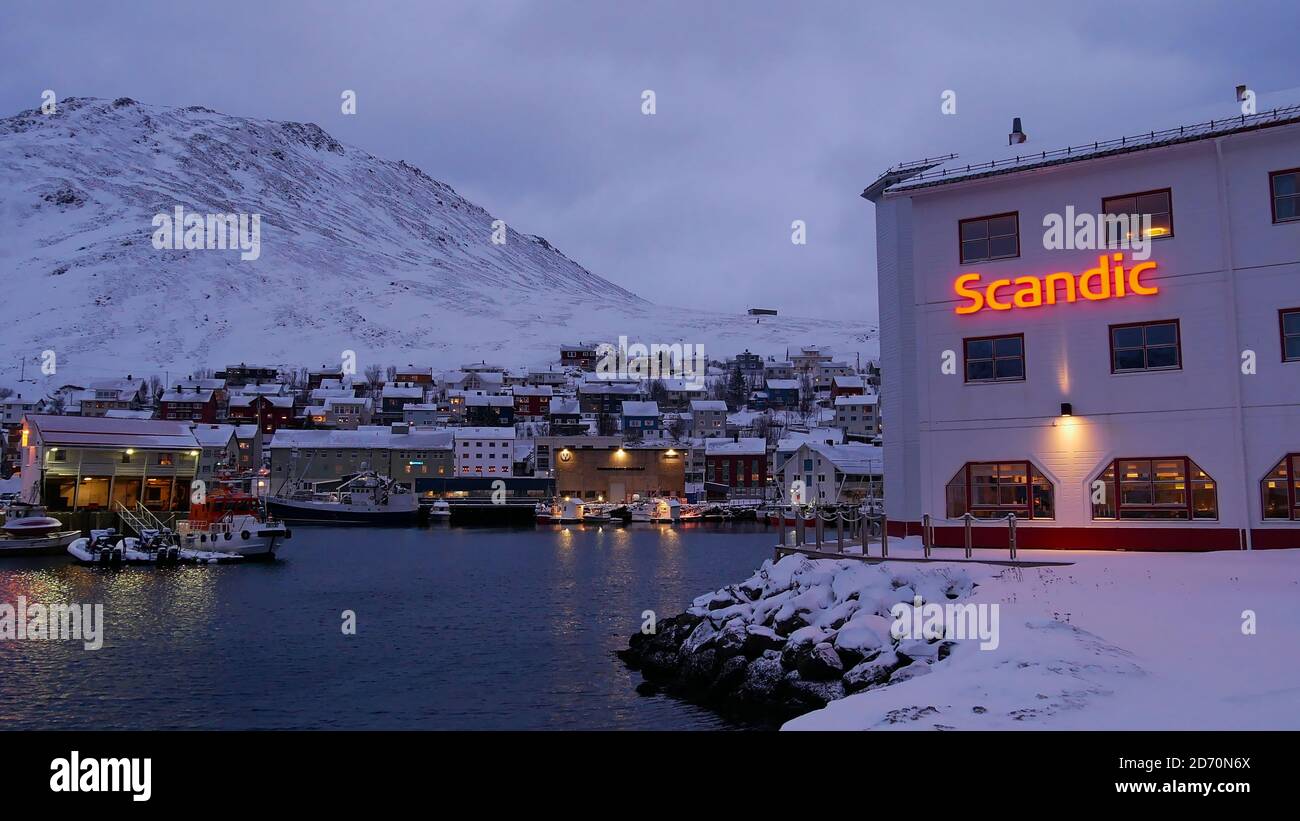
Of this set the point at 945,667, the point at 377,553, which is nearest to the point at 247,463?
the point at 377,553

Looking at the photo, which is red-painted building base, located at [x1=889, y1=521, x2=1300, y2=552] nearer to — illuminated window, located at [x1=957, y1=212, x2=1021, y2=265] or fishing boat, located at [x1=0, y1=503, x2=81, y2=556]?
illuminated window, located at [x1=957, y1=212, x2=1021, y2=265]

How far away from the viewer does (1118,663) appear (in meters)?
14.2

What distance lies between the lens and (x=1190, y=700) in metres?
12.1

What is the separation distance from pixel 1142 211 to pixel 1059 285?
291cm

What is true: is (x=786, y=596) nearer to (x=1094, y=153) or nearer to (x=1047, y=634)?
(x=1047, y=634)

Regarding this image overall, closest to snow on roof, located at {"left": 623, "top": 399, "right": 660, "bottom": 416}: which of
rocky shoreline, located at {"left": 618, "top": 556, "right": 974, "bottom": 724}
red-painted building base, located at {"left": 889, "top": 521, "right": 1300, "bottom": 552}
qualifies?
red-painted building base, located at {"left": 889, "top": 521, "right": 1300, "bottom": 552}

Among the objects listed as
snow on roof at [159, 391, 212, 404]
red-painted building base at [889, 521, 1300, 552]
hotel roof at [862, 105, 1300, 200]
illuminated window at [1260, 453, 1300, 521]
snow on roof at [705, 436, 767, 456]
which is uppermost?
snow on roof at [159, 391, 212, 404]

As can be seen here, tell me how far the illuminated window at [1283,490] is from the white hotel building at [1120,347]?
0.11 ft

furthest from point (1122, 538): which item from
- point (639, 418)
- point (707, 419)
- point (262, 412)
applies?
point (262, 412)

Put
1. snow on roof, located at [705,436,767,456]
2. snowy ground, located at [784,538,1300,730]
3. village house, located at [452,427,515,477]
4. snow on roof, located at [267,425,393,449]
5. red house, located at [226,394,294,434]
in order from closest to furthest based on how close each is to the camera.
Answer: snowy ground, located at [784,538,1300,730] < snow on roof, located at [267,425,393,449] < snow on roof, located at [705,436,767,456] < village house, located at [452,427,515,477] < red house, located at [226,394,294,434]

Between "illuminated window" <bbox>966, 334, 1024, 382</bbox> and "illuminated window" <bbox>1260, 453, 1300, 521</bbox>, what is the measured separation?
6.66m

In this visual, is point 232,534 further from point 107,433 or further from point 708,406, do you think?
point 708,406

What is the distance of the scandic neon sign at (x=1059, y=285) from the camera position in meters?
26.8

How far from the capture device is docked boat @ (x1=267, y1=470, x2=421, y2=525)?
389 ft
